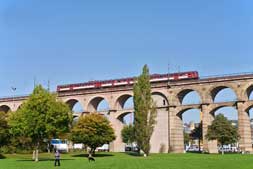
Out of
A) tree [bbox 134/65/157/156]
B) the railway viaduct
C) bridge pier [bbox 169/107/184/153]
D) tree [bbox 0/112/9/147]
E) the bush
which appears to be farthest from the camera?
bridge pier [bbox 169/107/184/153]

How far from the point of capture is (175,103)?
86.1 metres

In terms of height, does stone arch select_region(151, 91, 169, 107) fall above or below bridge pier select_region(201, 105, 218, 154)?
above

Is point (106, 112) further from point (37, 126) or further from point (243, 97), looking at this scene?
point (37, 126)

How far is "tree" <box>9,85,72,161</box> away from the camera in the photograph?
4928 centimetres

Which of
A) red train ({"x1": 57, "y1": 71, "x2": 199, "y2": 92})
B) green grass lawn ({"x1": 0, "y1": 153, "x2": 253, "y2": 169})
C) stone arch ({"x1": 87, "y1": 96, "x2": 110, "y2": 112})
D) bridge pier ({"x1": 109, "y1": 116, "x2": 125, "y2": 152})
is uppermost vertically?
red train ({"x1": 57, "y1": 71, "x2": 199, "y2": 92})

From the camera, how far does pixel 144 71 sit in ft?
238

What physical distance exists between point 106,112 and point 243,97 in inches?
1248

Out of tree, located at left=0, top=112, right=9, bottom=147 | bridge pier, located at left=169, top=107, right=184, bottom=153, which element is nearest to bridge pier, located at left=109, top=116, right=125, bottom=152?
bridge pier, located at left=169, top=107, right=184, bottom=153

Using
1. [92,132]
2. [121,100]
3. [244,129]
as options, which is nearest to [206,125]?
[244,129]

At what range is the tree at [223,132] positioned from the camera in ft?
245

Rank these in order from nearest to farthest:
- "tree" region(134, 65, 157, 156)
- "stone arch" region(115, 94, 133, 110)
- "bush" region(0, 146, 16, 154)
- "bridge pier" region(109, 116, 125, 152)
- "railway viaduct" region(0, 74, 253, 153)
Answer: "tree" region(134, 65, 157, 156), "bush" region(0, 146, 16, 154), "railway viaduct" region(0, 74, 253, 153), "stone arch" region(115, 94, 133, 110), "bridge pier" region(109, 116, 125, 152)

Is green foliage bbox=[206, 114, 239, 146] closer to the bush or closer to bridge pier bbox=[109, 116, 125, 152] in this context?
bridge pier bbox=[109, 116, 125, 152]

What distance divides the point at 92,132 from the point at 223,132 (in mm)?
23292

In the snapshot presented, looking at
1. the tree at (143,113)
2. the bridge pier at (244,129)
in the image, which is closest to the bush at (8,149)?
the tree at (143,113)
